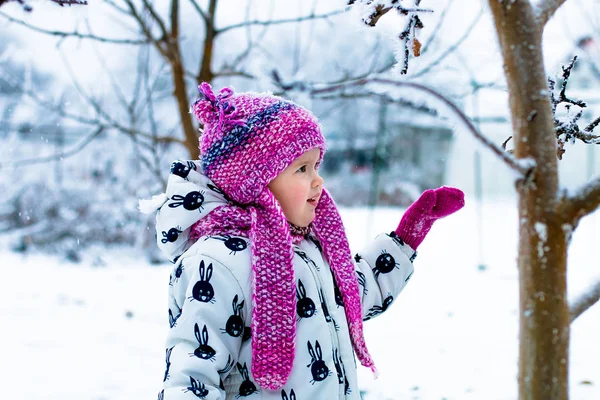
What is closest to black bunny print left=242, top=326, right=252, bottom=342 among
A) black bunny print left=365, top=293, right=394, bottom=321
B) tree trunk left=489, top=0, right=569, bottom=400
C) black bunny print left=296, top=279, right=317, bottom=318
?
black bunny print left=296, top=279, right=317, bottom=318

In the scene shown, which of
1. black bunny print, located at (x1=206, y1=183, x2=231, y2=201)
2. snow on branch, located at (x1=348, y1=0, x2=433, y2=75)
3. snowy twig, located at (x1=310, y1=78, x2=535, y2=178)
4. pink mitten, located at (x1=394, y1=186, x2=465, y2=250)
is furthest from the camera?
pink mitten, located at (x1=394, y1=186, x2=465, y2=250)

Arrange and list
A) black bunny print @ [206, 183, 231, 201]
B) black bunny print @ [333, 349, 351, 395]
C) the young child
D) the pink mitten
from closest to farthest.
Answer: the young child → black bunny print @ [333, 349, 351, 395] → black bunny print @ [206, 183, 231, 201] → the pink mitten

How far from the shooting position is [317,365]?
1433 mm

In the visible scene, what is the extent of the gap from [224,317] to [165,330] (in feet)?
9.79

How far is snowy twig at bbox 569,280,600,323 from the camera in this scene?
0.88 metres

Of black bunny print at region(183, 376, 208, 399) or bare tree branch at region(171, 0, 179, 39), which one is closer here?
black bunny print at region(183, 376, 208, 399)

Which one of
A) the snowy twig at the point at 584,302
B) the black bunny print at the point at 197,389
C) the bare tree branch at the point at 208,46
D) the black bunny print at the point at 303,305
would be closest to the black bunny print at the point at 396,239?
the black bunny print at the point at 303,305

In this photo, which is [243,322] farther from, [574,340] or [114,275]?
[114,275]

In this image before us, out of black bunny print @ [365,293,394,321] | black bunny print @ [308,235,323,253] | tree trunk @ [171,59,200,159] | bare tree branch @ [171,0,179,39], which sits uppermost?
bare tree branch @ [171,0,179,39]

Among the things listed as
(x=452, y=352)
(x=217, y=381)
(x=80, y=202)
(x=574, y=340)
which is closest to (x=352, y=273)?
(x=217, y=381)

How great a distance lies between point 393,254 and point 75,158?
335 inches

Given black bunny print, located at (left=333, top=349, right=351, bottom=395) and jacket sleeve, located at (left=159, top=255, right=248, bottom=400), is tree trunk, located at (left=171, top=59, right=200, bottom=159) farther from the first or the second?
black bunny print, located at (left=333, top=349, right=351, bottom=395)

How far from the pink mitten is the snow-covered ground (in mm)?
570

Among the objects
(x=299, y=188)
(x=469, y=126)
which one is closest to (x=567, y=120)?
(x=469, y=126)
